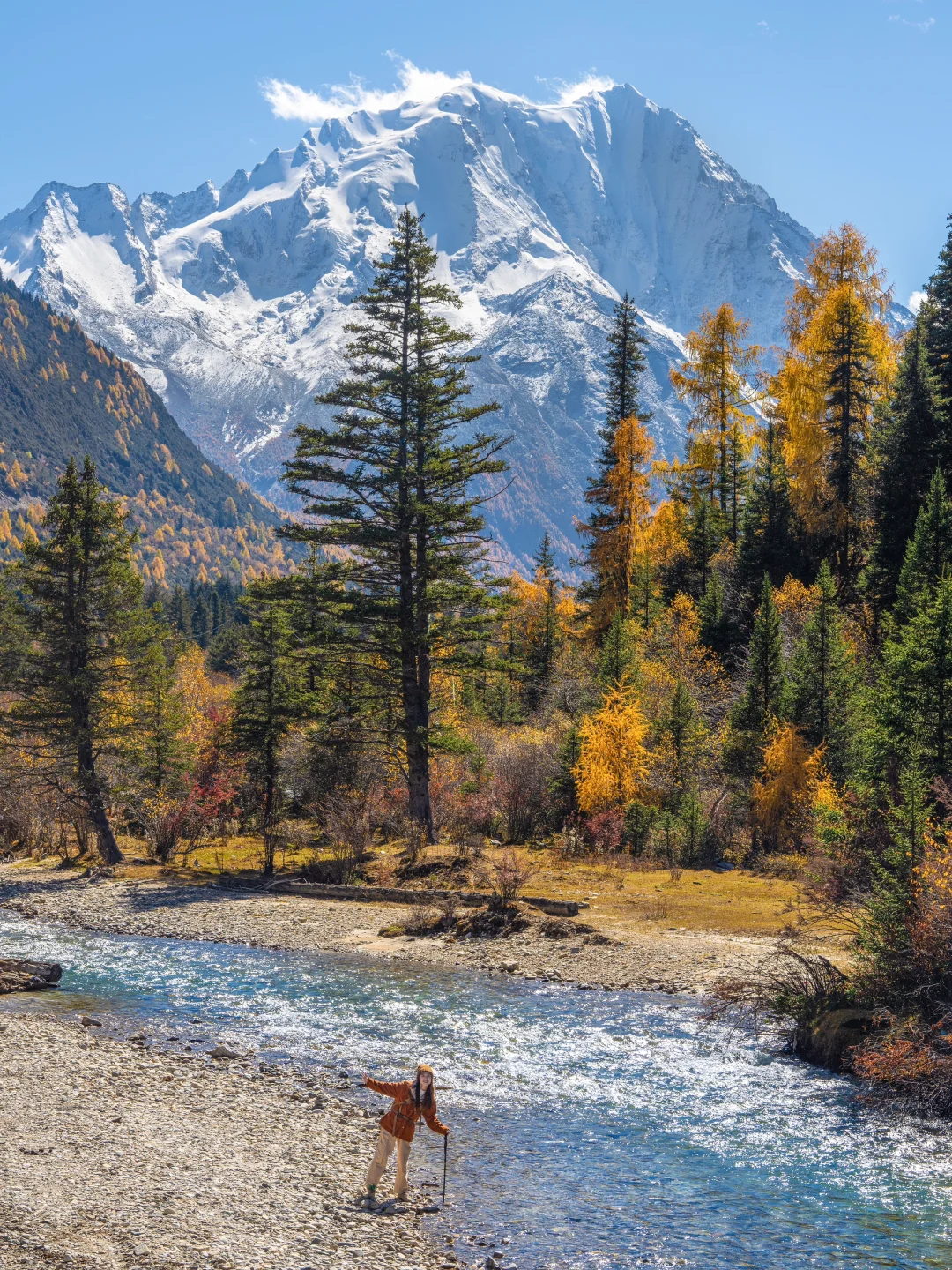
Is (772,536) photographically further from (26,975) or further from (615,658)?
(26,975)

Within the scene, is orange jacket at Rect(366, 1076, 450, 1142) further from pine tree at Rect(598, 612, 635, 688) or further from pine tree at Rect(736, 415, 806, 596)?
pine tree at Rect(736, 415, 806, 596)

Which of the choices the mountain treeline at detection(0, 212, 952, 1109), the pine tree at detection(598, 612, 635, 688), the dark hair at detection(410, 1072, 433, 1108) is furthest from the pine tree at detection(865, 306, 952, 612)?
the dark hair at detection(410, 1072, 433, 1108)

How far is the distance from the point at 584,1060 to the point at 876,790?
959 centimetres

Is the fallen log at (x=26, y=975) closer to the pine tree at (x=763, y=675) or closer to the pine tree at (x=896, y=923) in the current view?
the pine tree at (x=896, y=923)

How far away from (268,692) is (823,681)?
57.6 feet

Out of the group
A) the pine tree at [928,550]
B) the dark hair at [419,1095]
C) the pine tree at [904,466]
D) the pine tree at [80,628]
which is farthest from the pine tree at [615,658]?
the dark hair at [419,1095]

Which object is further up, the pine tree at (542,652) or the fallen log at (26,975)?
the pine tree at (542,652)

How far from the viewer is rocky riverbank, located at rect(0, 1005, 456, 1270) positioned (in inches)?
417

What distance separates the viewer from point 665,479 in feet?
197

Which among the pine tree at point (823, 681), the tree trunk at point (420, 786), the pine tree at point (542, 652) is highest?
the pine tree at point (542, 652)

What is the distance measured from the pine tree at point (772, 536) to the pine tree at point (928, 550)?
14.2 m

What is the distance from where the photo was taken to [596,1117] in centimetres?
1485

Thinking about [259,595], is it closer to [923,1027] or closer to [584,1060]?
[584,1060]

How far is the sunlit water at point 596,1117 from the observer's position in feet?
38.0
